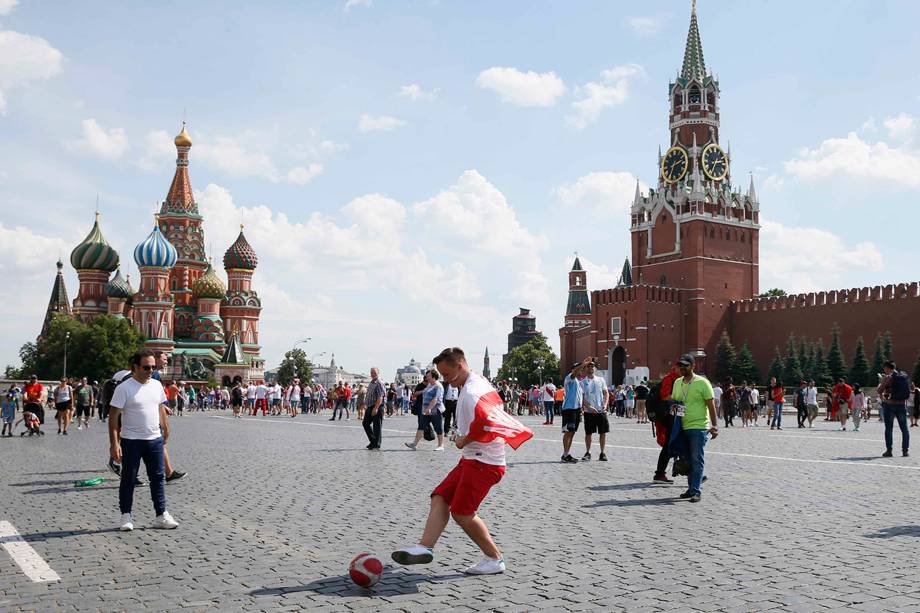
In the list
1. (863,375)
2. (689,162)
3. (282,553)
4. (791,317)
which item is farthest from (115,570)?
(689,162)

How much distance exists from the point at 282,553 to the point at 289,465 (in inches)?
259

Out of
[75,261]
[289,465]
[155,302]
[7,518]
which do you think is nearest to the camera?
[7,518]

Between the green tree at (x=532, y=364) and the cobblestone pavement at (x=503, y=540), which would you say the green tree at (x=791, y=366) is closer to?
the green tree at (x=532, y=364)

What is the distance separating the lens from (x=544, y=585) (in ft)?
17.4

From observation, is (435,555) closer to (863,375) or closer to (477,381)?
(477,381)

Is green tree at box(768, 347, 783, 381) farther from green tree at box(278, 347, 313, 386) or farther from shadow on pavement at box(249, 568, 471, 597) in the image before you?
shadow on pavement at box(249, 568, 471, 597)

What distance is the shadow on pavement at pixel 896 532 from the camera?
271 inches

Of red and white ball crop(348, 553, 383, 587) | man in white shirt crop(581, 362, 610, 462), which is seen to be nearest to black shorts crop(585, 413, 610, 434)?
man in white shirt crop(581, 362, 610, 462)

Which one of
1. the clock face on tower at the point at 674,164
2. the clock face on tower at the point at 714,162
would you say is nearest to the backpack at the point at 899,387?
the clock face on tower at the point at 674,164

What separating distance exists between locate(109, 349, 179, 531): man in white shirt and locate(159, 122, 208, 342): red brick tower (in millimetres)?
80265

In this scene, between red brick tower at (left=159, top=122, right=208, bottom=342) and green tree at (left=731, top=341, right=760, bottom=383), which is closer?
green tree at (left=731, top=341, right=760, bottom=383)

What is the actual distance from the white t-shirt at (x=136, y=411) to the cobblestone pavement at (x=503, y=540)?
0.77 meters

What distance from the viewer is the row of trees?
2420 inches

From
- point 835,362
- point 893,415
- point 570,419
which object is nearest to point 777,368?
point 835,362
